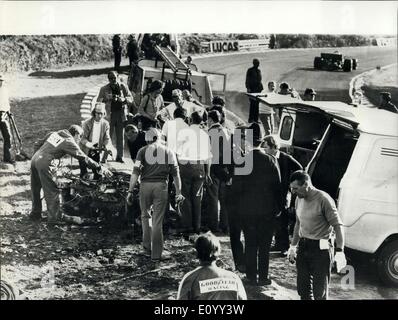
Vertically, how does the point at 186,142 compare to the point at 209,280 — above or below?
above

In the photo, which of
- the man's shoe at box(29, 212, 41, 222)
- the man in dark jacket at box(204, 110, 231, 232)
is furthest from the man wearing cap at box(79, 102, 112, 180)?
the man in dark jacket at box(204, 110, 231, 232)

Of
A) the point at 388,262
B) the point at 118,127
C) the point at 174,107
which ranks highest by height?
the point at 174,107

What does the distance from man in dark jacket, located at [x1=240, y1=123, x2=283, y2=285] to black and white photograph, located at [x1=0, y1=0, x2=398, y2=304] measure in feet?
0.05

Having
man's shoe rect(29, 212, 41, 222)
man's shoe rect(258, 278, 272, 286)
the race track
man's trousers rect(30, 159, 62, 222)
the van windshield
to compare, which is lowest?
man's shoe rect(258, 278, 272, 286)

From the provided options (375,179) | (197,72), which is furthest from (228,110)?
(375,179)

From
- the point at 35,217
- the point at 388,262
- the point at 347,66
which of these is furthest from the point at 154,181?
the point at 347,66

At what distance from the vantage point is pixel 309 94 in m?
5.76

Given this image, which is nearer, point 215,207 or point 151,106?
point 215,207

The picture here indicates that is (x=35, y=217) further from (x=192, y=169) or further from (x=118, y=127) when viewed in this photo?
(x=192, y=169)

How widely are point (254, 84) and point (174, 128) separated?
1.02 metres

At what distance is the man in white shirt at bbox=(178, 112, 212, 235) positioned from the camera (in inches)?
214

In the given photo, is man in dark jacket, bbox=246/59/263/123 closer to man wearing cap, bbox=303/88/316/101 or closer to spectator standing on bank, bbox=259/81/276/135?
spectator standing on bank, bbox=259/81/276/135

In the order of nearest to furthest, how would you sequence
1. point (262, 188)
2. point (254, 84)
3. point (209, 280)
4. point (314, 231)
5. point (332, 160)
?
point (209, 280) < point (314, 231) < point (262, 188) < point (332, 160) < point (254, 84)

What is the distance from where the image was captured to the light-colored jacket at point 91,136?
553cm
